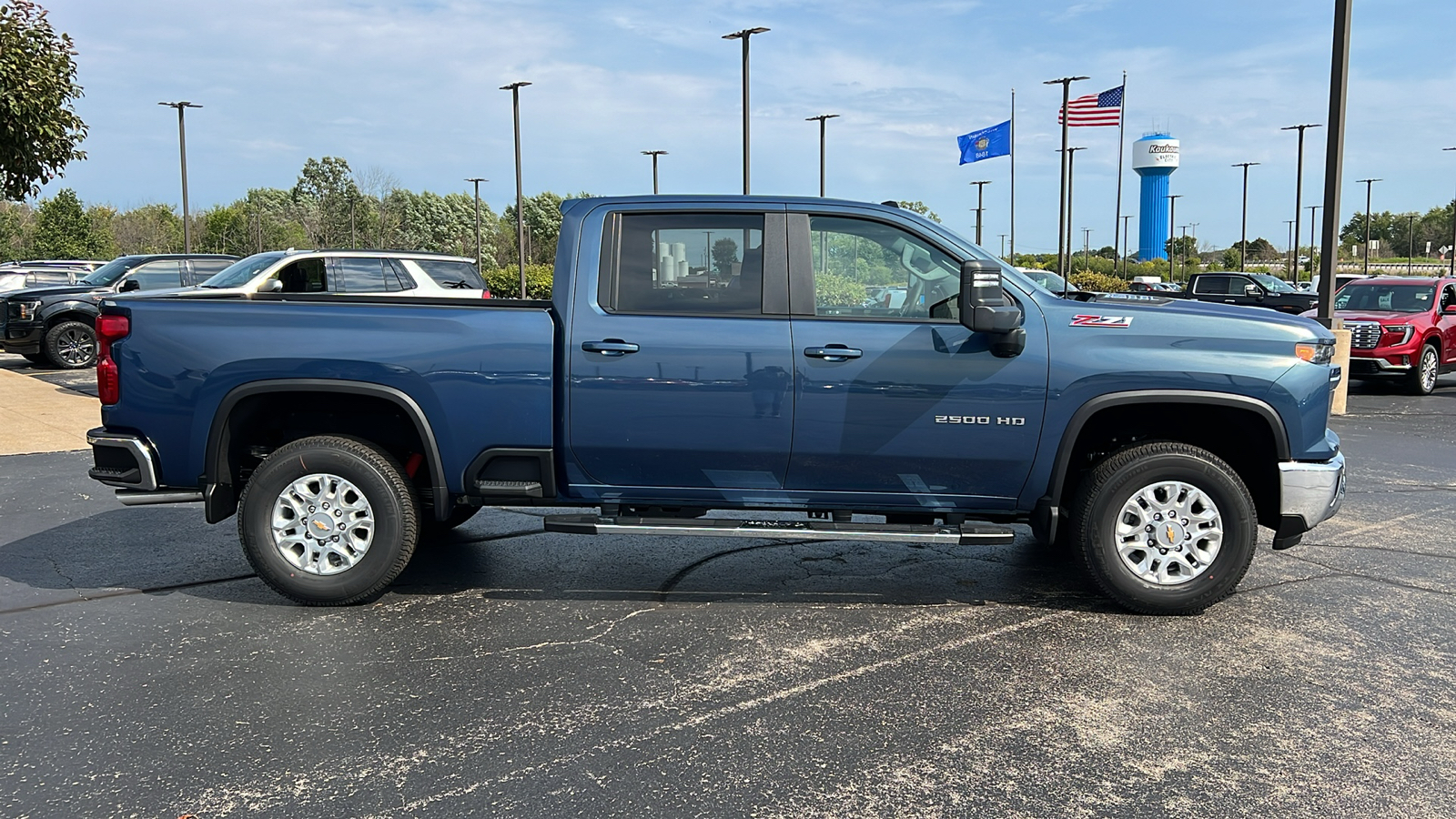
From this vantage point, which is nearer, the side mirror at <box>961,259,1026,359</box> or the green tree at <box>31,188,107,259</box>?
the side mirror at <box>961,259,1026,359</box>

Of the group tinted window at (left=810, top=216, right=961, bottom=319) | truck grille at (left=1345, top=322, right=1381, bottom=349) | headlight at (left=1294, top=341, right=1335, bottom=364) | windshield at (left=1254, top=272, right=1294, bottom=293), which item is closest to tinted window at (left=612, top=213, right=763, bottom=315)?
tinted window at (left=810, top=216, right=961, bottom=319)

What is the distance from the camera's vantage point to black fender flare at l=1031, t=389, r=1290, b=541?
5000mm

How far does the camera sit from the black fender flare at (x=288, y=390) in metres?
5.09

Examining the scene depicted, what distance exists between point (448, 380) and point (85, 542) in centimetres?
309

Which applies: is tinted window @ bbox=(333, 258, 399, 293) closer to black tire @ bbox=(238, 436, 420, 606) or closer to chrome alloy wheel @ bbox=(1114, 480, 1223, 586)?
black tire @ bbox=(238, 436, 420, 606)

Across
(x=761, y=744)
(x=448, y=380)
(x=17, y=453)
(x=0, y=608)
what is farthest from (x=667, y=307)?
(x=17, y=453)

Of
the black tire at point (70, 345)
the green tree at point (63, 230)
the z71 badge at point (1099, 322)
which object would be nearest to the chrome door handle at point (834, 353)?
the z71 badge at point (1099, 322)

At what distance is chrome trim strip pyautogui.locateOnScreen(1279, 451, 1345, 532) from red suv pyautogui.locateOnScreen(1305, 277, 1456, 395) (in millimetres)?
11921

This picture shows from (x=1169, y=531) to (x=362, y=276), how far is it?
423 inches

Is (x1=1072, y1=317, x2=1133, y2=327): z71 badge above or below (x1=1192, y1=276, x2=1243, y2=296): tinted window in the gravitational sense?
below

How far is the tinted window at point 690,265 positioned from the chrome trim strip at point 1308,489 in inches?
101

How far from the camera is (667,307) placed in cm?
518

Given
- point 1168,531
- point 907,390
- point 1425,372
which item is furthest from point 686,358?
point 1425,372

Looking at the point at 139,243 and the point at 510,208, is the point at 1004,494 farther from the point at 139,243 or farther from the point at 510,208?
the point at 510,208
